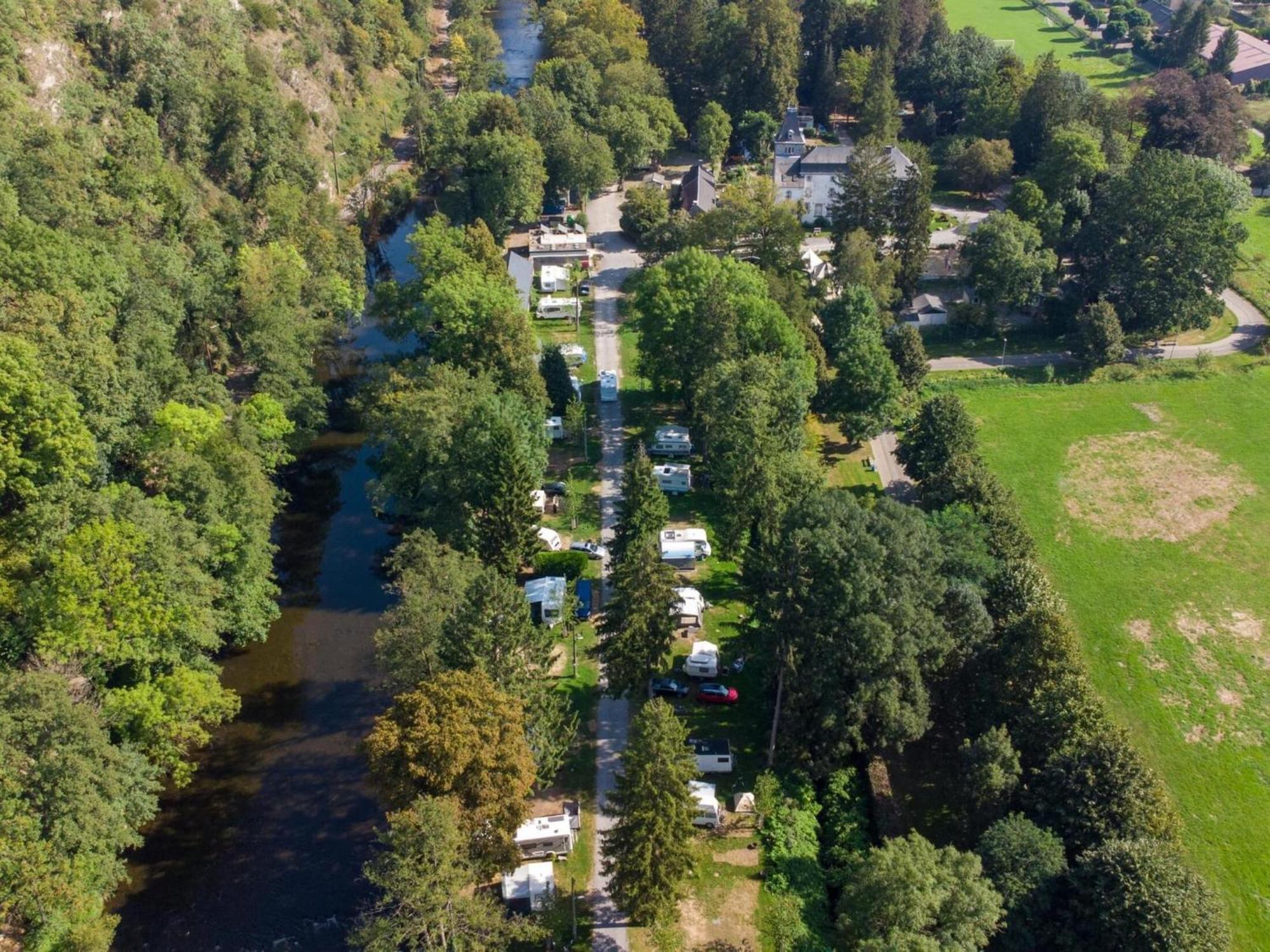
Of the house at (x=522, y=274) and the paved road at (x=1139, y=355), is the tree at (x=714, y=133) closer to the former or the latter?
the house at (x=522, y=274)

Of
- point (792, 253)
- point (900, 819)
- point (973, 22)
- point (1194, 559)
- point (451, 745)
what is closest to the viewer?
point (451, 745)

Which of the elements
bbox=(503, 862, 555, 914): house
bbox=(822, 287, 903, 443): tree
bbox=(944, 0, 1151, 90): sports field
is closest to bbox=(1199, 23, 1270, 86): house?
bbox=(944, 0, 1151, 90): sports field

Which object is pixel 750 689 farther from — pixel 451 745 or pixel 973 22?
pixel 973 22

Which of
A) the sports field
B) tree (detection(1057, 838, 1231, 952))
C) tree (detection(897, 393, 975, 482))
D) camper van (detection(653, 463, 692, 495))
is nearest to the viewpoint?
tree (detection(1057, 838, 1231, 952))

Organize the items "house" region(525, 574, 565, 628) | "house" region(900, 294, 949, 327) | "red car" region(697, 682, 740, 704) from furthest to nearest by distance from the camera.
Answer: "house" region(900, 294, 949, 327), "house" region(525, 574, 565, 628), "red car" region(697, 682, 740, 704)

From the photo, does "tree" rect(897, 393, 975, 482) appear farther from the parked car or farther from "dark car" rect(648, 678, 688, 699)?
"dark car" rect(648, 678, 688, 699)

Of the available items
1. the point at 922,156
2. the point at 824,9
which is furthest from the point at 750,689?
the point at 824,9
